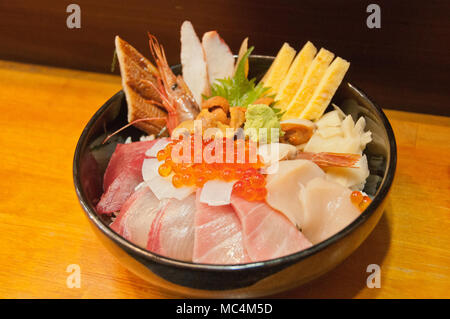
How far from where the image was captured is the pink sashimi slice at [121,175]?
1387mm

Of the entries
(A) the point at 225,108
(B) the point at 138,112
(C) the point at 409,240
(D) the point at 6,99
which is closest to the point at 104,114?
(B) the point at 138,112

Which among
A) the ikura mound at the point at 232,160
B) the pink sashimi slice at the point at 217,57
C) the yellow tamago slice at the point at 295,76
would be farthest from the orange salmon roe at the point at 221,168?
the pink sashimi slice at the point at 217,57

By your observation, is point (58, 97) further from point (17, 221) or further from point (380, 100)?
point (380, 100)

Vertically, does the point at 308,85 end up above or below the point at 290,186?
above

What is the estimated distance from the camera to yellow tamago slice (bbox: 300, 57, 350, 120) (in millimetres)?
1532

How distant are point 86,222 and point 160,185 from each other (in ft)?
1.30

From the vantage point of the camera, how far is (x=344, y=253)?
111cm

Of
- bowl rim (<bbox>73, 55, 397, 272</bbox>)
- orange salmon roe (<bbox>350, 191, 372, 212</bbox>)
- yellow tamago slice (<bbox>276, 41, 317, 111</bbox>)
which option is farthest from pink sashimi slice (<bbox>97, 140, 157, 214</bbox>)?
orange salmon roe (<bbox>350, 191, 372, 212</bbox>)

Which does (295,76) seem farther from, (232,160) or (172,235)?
(172,235)

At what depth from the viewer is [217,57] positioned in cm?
173

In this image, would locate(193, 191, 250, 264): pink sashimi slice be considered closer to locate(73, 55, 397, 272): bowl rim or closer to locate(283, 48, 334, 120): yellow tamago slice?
locate(73, 55, 397, 272): bowl rim

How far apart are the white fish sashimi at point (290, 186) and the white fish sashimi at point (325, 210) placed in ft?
0.08

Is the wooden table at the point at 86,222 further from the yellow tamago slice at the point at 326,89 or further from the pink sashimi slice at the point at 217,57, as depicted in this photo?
the pink sashimi slice at the point at 217,57

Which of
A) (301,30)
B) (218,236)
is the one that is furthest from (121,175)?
(301,30)
